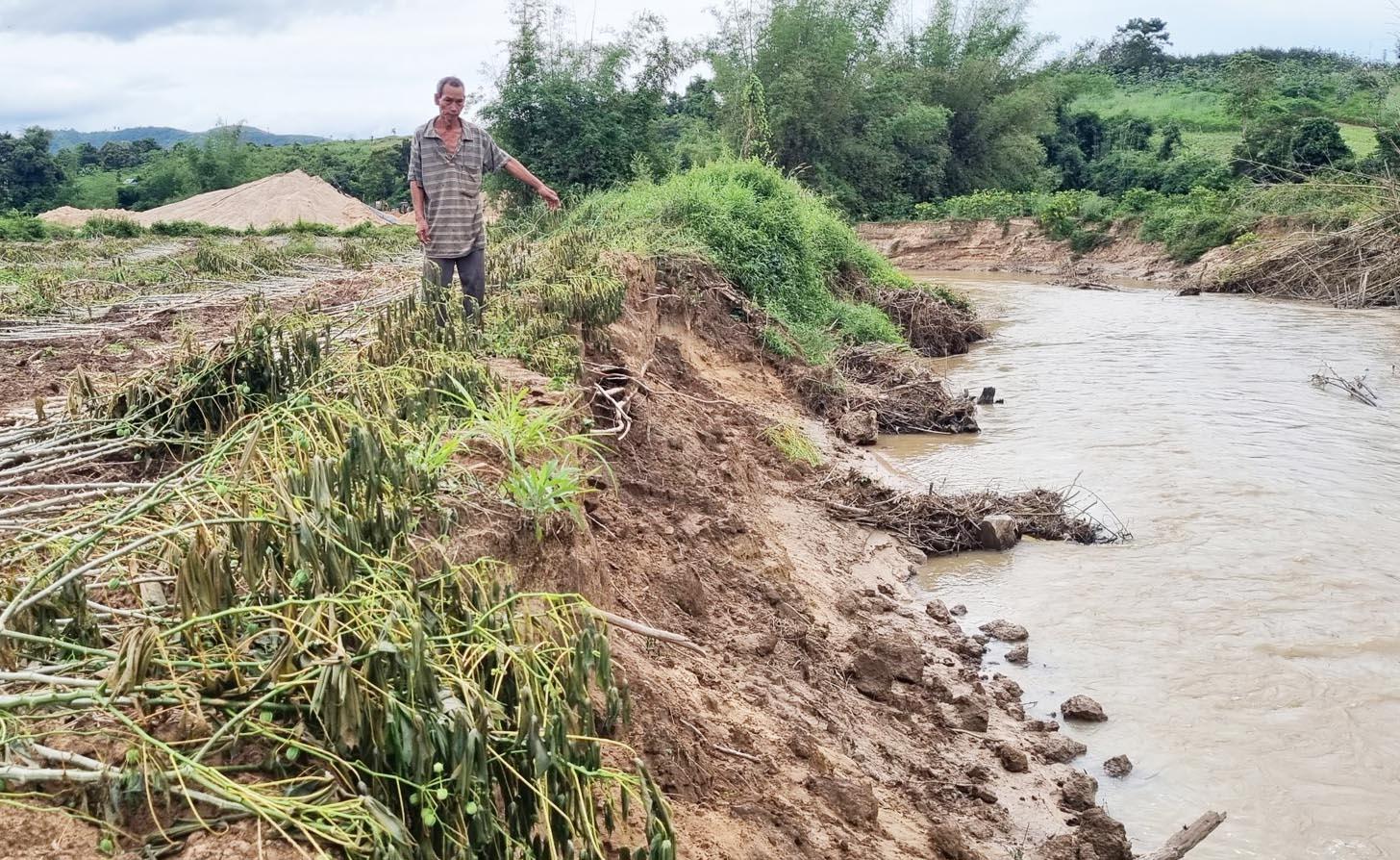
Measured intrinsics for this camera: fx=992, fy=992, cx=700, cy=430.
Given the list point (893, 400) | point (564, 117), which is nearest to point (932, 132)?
point (564, 117)

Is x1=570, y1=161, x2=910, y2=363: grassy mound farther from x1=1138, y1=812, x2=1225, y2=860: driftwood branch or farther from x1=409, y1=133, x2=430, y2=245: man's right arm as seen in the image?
x1=1138, y1=812, x2=1225, y2=860: driftwood branch

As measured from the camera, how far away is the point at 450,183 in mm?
5855

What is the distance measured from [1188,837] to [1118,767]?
603mm

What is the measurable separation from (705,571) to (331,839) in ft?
9.84

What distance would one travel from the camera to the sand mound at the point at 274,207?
27281 mm

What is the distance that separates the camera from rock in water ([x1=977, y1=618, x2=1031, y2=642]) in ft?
17.0

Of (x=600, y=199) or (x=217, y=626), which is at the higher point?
(x=600, y=199)

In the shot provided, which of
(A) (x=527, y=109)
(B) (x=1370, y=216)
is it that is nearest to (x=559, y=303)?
(A) (x=527, y=109)

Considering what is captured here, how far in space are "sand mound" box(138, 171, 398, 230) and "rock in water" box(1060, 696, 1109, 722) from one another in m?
25.9

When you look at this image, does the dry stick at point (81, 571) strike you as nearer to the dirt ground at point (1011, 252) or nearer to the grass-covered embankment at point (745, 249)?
the grass-covered embankment at point (745, 249)

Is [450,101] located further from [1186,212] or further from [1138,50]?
[1138,50]

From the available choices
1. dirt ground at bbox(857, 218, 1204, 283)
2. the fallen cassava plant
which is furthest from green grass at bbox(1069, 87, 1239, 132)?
the fallen cassava plant

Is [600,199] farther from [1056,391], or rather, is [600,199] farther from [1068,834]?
[1068,834]

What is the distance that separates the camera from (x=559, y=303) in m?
5.85
